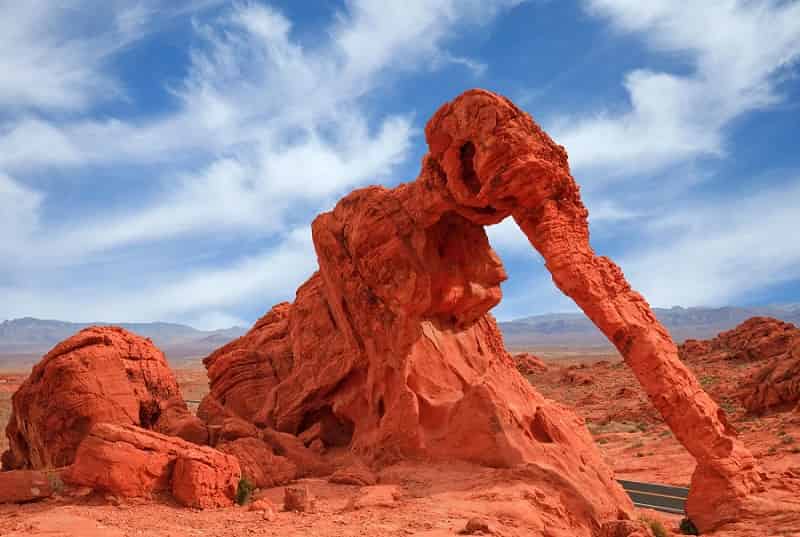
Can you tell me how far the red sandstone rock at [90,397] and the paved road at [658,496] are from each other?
12.3m

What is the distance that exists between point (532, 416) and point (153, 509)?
750 cm

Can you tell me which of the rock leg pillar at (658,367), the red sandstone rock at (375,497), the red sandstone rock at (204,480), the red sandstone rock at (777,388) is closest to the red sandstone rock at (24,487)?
the red sandstone rock at (204,480)

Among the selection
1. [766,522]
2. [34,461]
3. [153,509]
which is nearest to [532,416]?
[766,522]

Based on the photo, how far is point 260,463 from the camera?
12938mm

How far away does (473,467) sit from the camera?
1255 centimetres

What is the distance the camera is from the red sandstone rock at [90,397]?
14086 millimetres

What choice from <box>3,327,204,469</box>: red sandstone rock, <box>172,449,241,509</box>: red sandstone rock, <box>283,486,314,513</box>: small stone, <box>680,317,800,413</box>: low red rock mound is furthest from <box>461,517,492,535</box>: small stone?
<box>680,317,800,413</box>: low red rock mound

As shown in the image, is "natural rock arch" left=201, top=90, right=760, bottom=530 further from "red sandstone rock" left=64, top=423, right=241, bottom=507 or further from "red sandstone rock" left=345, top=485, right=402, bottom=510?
"red sandstone rock" left=64, top=423, right=241, bottom=507

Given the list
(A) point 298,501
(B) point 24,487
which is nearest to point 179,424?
(B) point 24,487

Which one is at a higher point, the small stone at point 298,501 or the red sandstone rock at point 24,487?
the red sandstone rock at point 24,487

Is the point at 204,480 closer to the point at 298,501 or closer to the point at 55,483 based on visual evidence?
the point at 298,501

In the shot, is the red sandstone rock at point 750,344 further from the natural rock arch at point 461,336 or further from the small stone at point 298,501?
the small stone at point 298,501

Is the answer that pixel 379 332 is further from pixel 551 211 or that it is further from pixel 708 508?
pixel 708 508

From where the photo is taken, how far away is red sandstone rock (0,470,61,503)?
10070mm
